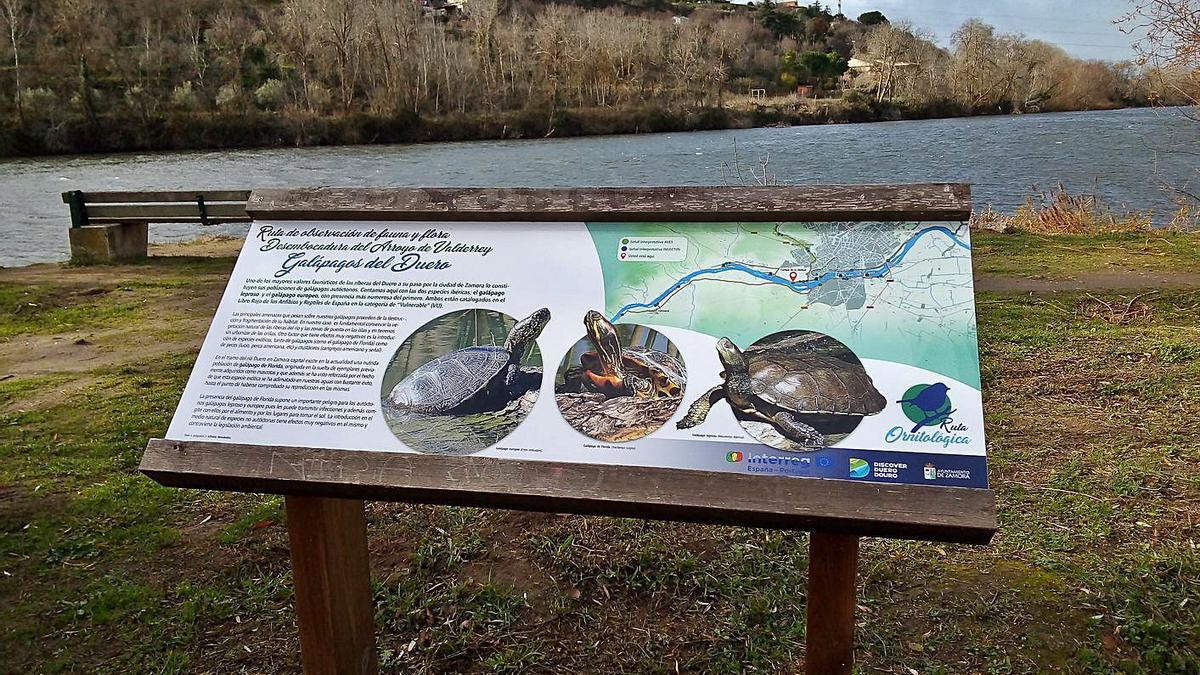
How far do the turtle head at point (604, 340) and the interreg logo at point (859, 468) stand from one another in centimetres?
47

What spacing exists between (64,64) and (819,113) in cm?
3865

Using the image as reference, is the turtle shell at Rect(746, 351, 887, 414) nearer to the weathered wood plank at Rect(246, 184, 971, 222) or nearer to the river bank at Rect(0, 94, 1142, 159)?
the weathered wood plank at Rect(246, 184, 971, 222)

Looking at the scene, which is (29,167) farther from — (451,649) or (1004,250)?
(451,649)

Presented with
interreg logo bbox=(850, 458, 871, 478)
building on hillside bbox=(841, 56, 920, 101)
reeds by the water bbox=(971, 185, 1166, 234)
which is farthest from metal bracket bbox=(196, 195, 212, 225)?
building on hillside bbox=(841, 56, 920, 101)

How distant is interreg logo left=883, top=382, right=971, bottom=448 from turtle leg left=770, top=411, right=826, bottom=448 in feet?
0.38

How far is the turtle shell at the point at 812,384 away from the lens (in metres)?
1.59

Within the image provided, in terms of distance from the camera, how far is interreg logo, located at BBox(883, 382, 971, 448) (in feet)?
4.99

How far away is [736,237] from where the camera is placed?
1.83 m

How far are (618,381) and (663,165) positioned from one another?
82.8 ft

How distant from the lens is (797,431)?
1579 millimetres

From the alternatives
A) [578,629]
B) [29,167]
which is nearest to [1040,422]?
[578,629]

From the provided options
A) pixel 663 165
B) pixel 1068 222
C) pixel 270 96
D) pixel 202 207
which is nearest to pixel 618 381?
pixel 202 207

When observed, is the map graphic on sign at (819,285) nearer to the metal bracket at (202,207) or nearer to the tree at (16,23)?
the metal bracket at (202,207)

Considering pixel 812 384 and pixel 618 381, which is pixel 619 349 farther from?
pixel 812 384
